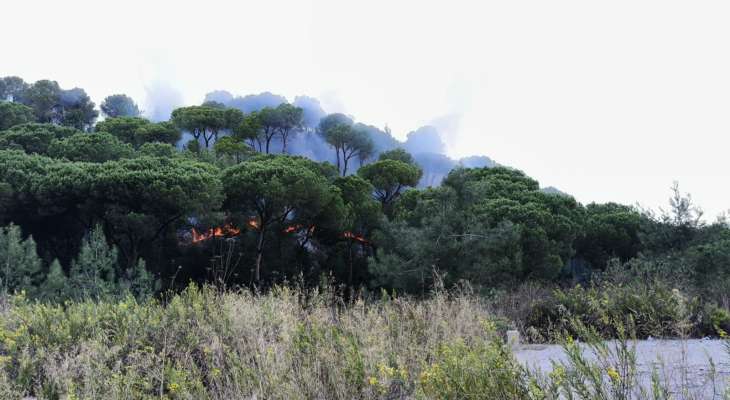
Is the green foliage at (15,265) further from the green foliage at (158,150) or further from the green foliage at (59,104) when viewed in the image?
the green foliage at (59,104)

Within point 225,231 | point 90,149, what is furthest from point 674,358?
point 90,149

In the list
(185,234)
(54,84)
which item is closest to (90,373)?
(185,234)

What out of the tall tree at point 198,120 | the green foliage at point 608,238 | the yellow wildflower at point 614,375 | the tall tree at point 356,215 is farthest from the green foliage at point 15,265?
the tall tree at point 198,120

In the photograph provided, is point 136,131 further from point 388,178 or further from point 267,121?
point 388,178

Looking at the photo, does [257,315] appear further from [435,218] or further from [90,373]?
[435,218]

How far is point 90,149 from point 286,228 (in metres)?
9.07

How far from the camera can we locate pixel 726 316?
604 cm

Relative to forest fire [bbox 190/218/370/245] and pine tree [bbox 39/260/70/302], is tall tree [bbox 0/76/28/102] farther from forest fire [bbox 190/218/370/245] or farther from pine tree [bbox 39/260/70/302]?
pine tree [bbox 39/260/70/302]

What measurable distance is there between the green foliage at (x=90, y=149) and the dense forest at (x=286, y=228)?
56 mm

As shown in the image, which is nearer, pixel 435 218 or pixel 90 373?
pixel 90 373

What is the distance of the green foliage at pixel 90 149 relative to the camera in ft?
70.8

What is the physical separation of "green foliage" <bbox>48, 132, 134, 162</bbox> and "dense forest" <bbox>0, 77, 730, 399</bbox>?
0.09m

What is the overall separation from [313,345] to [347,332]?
0.33m

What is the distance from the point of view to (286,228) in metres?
19.3
